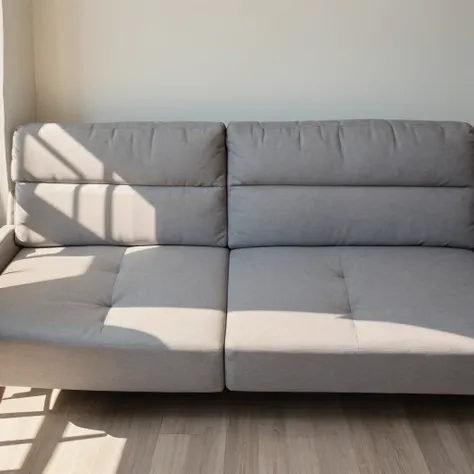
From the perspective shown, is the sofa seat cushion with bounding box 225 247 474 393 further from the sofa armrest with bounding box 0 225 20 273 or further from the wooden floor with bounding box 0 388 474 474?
the sofa armrest with bounding box 0 225 20 273

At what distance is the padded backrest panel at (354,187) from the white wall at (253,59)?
1.00ft

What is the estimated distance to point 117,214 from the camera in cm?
257

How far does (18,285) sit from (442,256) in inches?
61.0

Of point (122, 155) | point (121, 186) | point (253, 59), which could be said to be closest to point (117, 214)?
point (121, 186)

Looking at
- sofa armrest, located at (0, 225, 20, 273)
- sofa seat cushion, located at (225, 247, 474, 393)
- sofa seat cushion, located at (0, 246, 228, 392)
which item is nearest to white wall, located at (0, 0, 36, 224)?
sofa armrest, located at (0, 225, 20, 273)

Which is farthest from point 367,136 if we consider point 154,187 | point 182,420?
point 182,420

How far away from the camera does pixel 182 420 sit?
7.38 feet

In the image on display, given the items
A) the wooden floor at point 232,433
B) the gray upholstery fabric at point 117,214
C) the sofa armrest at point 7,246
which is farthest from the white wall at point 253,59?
the wooden floor at point 232,433

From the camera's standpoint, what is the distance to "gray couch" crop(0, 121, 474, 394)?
7.29 ft

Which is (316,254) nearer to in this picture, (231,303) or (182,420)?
(231,303)

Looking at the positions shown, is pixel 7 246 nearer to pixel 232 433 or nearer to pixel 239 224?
pixel 239 224

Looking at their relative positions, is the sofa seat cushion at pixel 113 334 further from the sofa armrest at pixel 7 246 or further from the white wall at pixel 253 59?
the white wall at pixel 253 59

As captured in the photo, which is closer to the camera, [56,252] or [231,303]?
[231,303]

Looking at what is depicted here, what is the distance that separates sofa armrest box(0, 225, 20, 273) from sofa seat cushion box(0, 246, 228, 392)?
0.62 ft
